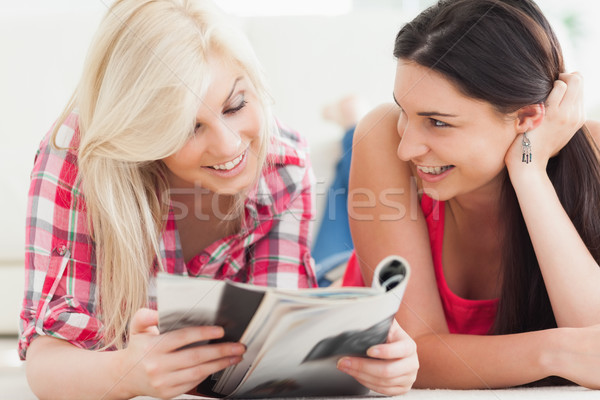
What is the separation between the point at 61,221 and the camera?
1.12 m

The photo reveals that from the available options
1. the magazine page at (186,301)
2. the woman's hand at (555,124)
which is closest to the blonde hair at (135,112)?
the magazine page at (186,301)

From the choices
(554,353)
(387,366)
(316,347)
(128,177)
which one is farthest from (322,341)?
(128,177)

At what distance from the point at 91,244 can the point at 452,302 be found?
727mm

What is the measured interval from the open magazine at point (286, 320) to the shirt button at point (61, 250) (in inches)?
14.9

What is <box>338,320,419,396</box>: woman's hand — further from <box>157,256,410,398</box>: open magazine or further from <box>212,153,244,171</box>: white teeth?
<box>212,153,244,171</box>: white teeth

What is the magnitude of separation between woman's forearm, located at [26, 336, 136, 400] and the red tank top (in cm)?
68

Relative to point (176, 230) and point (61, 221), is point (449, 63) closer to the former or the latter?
point (176, 230)

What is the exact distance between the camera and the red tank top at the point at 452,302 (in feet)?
4.26

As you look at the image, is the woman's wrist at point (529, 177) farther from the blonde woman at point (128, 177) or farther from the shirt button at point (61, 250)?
the shirt button at point (61, 250)

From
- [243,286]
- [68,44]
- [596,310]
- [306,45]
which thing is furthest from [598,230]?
[68,44]

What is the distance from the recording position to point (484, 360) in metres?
1.05

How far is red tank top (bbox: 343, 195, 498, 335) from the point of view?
130cm

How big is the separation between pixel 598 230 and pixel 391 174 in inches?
15.9

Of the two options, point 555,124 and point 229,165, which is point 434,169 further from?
point 229,165
